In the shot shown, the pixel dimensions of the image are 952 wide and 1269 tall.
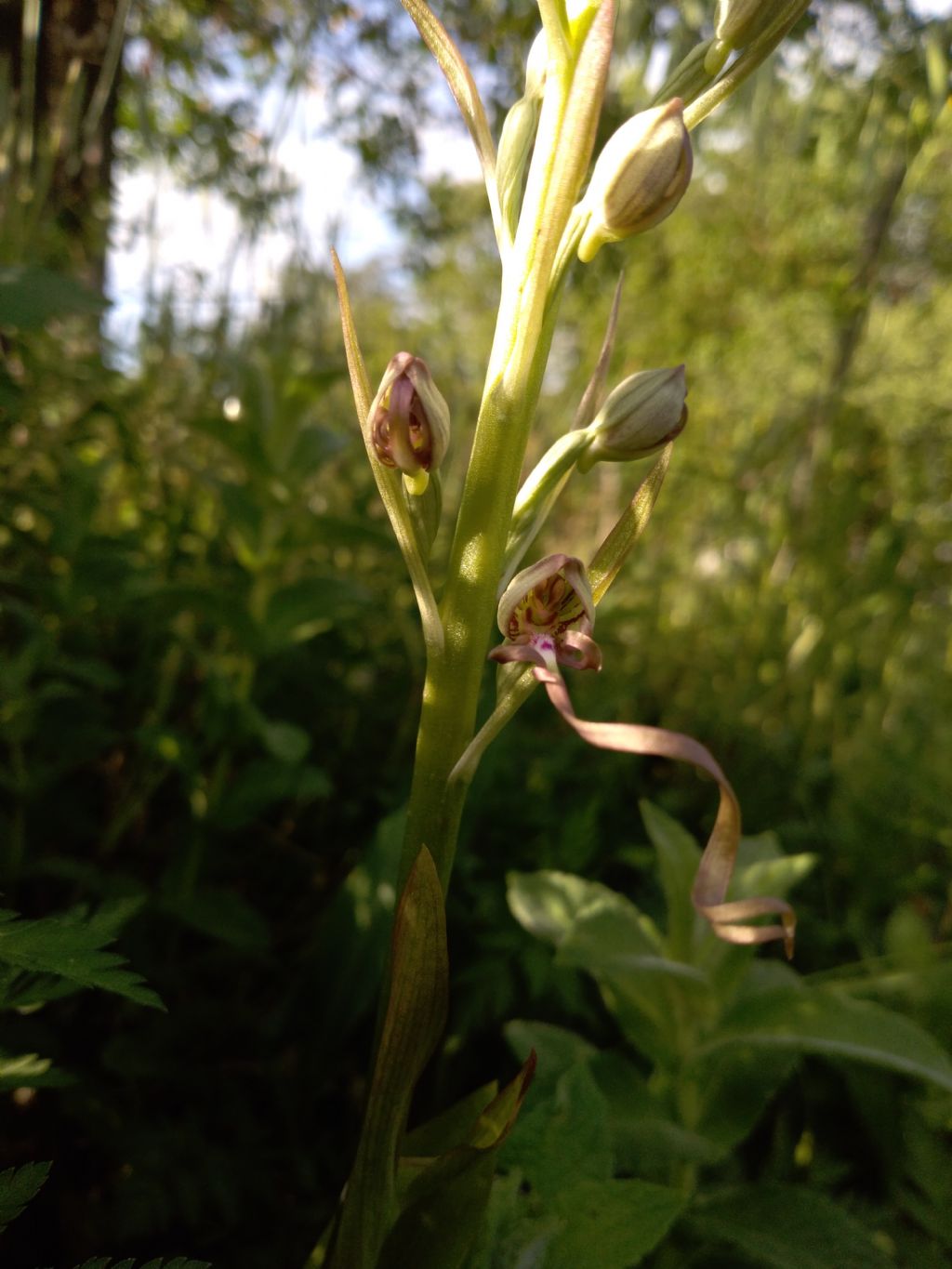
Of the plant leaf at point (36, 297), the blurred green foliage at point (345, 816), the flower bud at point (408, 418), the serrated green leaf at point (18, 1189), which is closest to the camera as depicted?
the serrated green leaf at point (18, 1189)

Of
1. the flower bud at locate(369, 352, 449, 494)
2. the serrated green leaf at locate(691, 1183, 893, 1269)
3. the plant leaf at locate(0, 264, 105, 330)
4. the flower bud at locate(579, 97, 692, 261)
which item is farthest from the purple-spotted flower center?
the serrated green leaf at locate(691, 1183, 893, 1269)

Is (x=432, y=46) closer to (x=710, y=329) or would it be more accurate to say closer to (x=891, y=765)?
(x=891, y=765)

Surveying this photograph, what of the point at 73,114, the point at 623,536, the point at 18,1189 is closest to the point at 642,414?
the point at 623,536

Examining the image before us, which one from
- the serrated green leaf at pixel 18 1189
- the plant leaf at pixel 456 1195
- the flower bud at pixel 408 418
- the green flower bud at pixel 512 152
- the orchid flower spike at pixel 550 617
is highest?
the green flower bud at pixel 512 152

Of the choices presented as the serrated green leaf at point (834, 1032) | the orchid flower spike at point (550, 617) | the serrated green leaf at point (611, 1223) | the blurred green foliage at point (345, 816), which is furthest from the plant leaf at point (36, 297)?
the serrated green leaf at point (834, 1032)

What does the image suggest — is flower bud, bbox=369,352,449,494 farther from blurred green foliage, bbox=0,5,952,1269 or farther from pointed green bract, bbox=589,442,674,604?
blurred green foliage, bbox=0,5,952,1269

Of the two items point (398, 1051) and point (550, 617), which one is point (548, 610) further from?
point (398, 1051)

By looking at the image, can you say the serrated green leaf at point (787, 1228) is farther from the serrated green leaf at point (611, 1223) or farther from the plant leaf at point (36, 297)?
the plant leaf at point (36, 297)

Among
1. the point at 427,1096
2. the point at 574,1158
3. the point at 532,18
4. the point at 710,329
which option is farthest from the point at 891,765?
the point at 710,329
